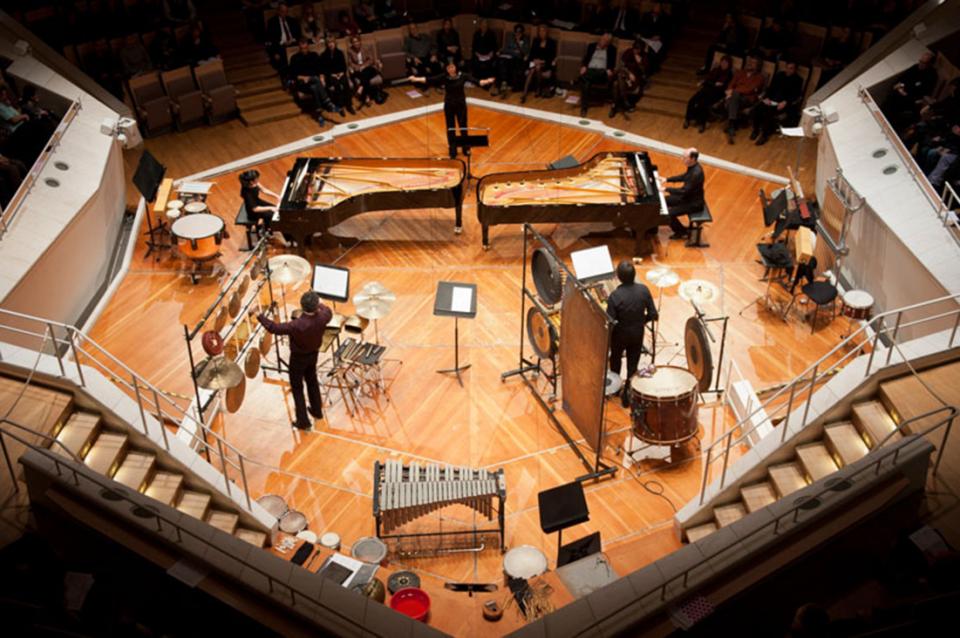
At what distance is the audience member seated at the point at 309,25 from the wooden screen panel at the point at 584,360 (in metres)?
9.00

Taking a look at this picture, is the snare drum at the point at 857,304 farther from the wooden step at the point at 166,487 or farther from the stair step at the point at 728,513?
the wooden step at the point at 166,487

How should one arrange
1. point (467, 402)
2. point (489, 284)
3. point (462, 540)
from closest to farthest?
1. point (462, 540)
2. point (467, 402)
3. point (489, 284)

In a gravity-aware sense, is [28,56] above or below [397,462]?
above

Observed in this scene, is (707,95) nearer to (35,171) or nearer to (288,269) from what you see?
(288,269)

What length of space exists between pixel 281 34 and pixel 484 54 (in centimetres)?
333

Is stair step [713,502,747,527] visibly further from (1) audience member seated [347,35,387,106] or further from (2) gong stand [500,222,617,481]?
(1) audience member seated [347,35,387,106]

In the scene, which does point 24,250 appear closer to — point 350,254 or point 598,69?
point 350,254

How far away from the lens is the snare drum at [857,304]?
30.9ft

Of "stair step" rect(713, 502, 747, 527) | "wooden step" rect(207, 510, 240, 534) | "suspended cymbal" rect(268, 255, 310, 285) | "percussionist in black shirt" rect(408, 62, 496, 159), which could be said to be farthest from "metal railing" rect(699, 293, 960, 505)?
"percussionist in black shirt" rect(408, 62, 496, 159)

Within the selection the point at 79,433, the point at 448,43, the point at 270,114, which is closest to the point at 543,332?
the point at 79,433

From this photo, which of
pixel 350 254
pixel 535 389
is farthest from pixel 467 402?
pixel 350 254

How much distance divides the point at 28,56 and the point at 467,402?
27.2 feet

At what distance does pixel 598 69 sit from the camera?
15.2 metres

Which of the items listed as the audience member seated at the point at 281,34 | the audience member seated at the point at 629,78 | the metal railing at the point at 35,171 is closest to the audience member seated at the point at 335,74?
the audience member seated at the point at 281,34
